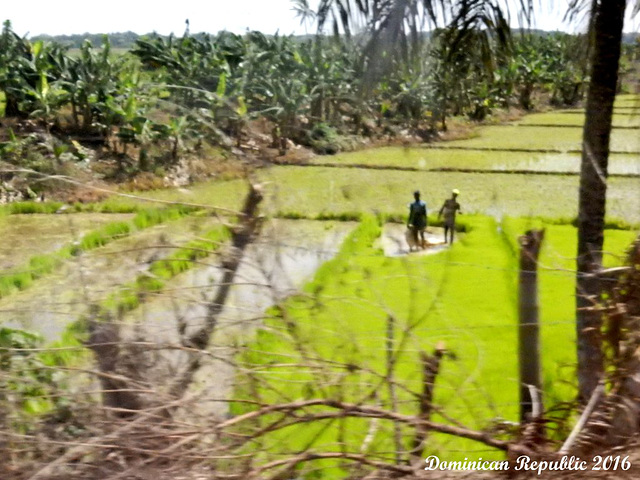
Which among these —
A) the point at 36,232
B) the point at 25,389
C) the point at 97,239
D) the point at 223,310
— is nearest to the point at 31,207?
the point at 36,232

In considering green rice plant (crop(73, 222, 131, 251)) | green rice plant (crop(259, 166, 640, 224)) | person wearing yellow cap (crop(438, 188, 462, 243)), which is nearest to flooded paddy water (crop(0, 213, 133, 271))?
green rice plant (crop(73, 222, 131, 251))

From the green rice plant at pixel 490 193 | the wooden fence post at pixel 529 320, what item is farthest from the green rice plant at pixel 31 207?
the wooden fence post at pixel 529 320

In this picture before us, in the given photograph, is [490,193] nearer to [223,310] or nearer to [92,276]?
[92,276]

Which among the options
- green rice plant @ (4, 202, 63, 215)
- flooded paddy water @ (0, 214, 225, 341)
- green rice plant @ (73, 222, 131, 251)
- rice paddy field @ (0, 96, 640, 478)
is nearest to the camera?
rice paddy field @ (0, 96, 640, 478)

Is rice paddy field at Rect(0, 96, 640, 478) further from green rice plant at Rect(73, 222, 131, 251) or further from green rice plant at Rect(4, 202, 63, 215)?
green rice plant at Rect(4, 202, 63, 215)

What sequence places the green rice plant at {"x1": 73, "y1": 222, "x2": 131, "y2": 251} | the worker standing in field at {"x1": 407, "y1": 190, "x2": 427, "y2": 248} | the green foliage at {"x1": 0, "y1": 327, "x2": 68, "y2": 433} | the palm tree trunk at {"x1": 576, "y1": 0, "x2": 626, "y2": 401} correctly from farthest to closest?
the worker standing in field at {"x1": 407, "y1": 190, "x2": 427, "y2": 248}, the palm tree trunk at {"x1": 576, "y1": 0, "x2": 626, "y2": 401}, the green rice plant at {"x1": 73, "y1": 222, "x2": 131, "y2": 251}, the green foliage at {"x1": 0, "y1": 327, "x2": 68, "y2": 433}

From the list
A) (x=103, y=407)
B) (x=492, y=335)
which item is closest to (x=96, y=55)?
(x=492, y=335)

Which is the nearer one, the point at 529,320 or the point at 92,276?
the point at 92,276

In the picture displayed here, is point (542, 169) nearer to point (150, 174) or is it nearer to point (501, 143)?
point (501, 143)

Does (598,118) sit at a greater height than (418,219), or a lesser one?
greater

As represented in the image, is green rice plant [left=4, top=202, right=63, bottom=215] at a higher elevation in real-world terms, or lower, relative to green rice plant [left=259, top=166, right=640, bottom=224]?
lower

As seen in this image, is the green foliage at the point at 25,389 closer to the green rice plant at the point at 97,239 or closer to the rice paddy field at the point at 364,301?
the rice paddy field at the point at 364,301

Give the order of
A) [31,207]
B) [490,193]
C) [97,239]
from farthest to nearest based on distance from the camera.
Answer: [490,193], [31,207], [97,239]


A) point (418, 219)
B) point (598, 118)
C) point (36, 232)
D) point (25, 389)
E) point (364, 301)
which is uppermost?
point (598, 118)
